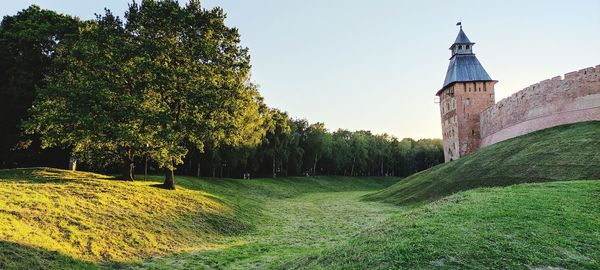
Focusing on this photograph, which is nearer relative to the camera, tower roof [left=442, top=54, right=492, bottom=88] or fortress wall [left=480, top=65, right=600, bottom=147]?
fortress wall [left=480, top=65, right=600, bottom=147]

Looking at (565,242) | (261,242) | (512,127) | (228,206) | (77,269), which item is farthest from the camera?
(512,127)

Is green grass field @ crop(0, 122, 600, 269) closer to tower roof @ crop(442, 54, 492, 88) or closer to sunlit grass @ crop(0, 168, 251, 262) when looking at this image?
sunlit grass @ crop(0, 168, 251, 262)

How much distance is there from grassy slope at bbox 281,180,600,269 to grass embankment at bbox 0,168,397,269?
5.60m

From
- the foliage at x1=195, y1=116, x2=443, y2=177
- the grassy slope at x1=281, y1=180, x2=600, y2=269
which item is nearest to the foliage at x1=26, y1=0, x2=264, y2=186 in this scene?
the grassy slope at x1=281, y1=180, x2=600, y2=269

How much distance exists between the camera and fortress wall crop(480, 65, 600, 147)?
3272 centimetres

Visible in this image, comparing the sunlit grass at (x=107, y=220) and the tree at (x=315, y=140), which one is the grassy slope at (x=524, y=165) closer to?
the sunlit grass at (x=107, y=220)

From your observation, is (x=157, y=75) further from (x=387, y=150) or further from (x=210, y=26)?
(x=387, y=150)

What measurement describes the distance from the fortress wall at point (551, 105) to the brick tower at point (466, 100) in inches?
303

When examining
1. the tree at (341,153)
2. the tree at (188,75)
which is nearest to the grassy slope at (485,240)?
the tree at (188,75)

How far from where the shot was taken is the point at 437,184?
111 ft

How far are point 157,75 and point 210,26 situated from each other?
17.8 ft

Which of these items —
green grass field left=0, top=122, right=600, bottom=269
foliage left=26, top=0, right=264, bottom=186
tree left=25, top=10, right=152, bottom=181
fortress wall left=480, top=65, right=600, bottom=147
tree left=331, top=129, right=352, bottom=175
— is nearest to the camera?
green grass field left=0, top=122, right=600, bottom=269

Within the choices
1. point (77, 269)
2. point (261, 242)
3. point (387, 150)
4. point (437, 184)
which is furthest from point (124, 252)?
point (387, 150)

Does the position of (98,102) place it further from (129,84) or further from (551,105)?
(551,105)
